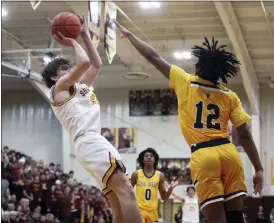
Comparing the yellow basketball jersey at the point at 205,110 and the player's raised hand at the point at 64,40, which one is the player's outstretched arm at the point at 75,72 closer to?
the player's raised hand at the point at 64,40

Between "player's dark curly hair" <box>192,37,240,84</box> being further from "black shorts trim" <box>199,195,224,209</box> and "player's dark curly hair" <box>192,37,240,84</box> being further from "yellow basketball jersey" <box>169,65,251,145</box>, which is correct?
Answer: "black shorts trim" <box>199,195,224,209</box>

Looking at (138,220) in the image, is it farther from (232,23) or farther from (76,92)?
(232,23)

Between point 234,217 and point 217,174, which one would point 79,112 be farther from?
point 234,217

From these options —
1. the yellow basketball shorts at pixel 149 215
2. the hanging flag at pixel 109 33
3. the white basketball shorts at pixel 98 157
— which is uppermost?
the hanging flag at pixel 109 33

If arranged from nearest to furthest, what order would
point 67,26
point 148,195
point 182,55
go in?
point 67,26, point 148,195, point 182,55

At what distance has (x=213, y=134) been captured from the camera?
4.55 meters

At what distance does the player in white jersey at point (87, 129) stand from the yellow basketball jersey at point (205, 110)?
26.4 inches

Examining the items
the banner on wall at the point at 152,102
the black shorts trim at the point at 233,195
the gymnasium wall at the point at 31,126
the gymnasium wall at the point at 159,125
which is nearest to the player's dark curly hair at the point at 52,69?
the black shorts trim at the point at 233,195

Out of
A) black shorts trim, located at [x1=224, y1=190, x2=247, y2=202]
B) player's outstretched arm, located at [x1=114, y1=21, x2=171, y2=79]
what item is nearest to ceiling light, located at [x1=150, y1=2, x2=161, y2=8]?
player's outstretched arm, located at [x1=114, y1=21, x2=171, y2=79]

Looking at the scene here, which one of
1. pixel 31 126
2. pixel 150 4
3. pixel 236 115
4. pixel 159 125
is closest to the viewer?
pixel 236 115

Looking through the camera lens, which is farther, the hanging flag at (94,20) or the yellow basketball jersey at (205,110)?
the hanging flag at (94,20)

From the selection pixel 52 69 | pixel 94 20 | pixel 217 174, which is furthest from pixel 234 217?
pixel 94 20

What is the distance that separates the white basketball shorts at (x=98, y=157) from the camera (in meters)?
4.43

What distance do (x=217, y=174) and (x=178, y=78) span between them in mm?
897
